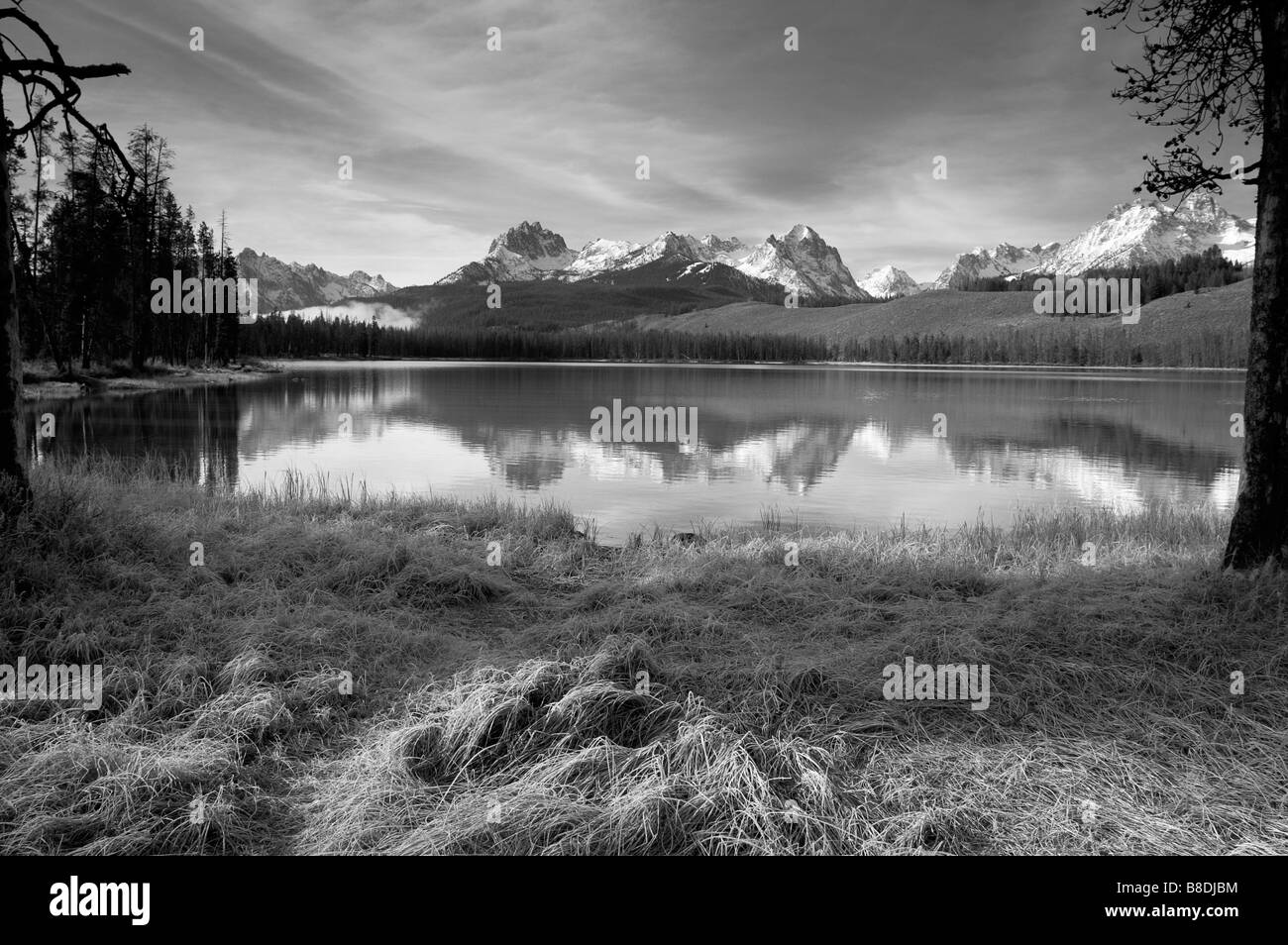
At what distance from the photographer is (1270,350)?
7.75 metres

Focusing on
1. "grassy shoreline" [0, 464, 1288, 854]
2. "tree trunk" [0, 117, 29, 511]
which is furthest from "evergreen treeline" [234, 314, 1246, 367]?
"grassy shoreline" [0, 464, 1288, 854]

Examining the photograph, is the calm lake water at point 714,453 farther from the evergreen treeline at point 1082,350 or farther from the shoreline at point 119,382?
the evergreen treeline at point 1082,350

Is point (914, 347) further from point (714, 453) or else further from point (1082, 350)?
point (714, 453)

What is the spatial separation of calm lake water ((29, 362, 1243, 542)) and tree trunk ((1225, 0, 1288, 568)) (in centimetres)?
923

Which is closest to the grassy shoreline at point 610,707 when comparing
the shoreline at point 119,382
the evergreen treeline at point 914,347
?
the shoreline at point 119,382

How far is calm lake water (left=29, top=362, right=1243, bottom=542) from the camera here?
20219 mm

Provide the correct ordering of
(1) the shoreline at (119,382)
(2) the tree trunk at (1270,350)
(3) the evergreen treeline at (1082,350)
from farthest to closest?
(3) the evergreen treeline at (1082,350) < (1) the shoreline at (119,382) < (2) the tree trunk at (1270,350)

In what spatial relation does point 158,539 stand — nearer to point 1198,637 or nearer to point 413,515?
point 413,515

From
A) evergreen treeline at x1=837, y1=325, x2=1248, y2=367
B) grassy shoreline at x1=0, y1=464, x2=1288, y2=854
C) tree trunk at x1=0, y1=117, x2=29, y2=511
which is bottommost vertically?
grassy shoreline at x1=0, y1=464, x2=1288, y2=854

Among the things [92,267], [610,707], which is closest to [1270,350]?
[610,707]

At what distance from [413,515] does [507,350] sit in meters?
170

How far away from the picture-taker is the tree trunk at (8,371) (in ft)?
26.6

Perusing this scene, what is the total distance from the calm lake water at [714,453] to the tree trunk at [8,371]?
8.87m

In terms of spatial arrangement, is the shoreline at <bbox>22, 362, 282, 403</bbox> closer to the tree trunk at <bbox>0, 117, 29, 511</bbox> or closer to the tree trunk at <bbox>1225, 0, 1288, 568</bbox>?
the tree trunk at <bbox>0, 117, 29, 511</bbox>
